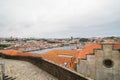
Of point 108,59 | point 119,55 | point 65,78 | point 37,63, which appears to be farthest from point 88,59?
point 65,78

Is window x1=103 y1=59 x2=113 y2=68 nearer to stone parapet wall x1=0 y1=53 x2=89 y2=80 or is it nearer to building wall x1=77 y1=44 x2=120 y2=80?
building wall x1=77 y1=44 x2=120 y2=80

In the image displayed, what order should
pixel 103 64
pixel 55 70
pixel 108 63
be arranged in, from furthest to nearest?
1. pixel 103 64
2. pixel 108 63
3. pixel 55 70

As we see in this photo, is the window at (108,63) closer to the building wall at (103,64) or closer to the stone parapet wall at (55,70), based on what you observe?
the building wall at (103,64)

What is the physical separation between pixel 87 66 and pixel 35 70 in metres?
10.8

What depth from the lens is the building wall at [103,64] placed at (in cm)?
2017

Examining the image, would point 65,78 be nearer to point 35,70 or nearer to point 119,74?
point 35,70

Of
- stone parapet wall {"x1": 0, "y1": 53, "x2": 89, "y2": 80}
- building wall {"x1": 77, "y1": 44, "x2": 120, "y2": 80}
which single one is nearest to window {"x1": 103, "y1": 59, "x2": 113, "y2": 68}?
building wall {"x1": 77, "y1": 44, "x2": 120, "y2": 80}

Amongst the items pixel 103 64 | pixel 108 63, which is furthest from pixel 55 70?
pixel 108 63

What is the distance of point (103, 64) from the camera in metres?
20.9

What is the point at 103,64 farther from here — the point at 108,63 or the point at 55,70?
the point at 55,70

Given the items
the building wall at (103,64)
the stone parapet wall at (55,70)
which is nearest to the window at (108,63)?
the building wall at (103,64)

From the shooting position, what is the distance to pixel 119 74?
1988 centimetres

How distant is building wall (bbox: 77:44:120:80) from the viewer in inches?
794

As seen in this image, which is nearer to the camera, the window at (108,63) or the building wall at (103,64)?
the building wall at (103,64)
